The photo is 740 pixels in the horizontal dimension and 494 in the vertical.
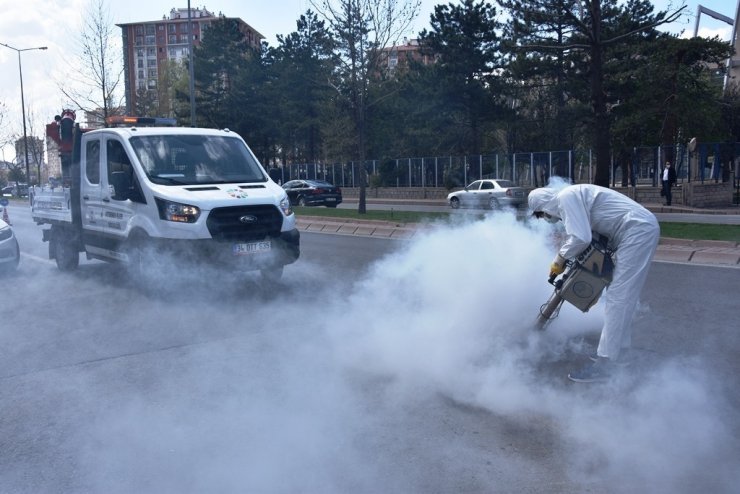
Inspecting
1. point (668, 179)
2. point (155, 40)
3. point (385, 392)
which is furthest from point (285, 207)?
point (155, 40)

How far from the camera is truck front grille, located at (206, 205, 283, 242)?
816 centimetres

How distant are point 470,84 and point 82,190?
101 feet

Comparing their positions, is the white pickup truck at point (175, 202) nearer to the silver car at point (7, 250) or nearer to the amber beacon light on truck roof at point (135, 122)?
the amber beacon light on truck roof at point (135, 122)

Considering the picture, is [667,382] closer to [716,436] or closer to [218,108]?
[716,436]

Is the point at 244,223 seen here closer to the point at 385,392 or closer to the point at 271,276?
the point at 271,276

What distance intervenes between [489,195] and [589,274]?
2422 centimetres

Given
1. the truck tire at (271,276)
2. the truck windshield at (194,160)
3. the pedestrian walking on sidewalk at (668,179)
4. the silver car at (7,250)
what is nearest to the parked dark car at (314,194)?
the pedestrian walking on sidewalk at (668,179)

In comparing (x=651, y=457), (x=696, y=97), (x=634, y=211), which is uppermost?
(x=696, y=97)

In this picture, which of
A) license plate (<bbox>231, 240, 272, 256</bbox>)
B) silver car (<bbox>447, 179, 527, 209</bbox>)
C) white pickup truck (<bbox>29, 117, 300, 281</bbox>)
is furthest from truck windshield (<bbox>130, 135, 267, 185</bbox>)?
silver car (<bbox>447, 179, 527, 209</bbox>)

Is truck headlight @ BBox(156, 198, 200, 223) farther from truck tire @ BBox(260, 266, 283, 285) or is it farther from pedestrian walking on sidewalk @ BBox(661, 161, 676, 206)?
pedestrian walking on sidewalk @ BBox(661, 161, 676, 206)

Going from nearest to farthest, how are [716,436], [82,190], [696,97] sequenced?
[716,436], [82,190], [696,97]

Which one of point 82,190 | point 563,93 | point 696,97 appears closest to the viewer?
point 82,190

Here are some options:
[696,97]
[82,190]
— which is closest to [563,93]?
[696,97]

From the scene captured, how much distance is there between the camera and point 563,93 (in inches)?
1497
